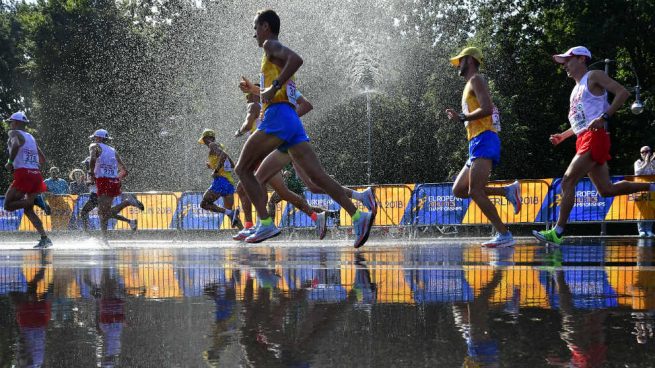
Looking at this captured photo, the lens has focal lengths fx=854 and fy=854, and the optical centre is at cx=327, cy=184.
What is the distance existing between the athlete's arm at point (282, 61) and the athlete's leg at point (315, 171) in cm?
53

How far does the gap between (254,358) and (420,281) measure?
272cm

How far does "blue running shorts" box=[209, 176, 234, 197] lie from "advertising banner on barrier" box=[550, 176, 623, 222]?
25.1 feet

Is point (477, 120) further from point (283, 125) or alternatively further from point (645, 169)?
point (645, 169)

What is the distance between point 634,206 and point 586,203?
3.62 feet

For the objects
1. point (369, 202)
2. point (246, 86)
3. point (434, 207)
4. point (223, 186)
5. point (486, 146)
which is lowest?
point (434, 207)

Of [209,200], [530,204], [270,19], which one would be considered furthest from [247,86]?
[530,204]

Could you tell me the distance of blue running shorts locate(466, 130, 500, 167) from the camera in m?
9.05

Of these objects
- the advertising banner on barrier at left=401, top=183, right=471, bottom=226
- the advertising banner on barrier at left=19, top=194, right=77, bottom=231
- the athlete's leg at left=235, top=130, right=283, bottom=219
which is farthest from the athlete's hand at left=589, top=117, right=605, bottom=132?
the advertising banner on barrier at left=19, top=194, right=77, bottom=231

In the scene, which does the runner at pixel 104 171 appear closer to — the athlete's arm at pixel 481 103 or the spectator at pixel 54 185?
the athlete's arm at pixel 481 103

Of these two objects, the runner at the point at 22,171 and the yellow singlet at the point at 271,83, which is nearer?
the yellow singlet at the point at 271,83

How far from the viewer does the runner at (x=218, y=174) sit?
1438 cm

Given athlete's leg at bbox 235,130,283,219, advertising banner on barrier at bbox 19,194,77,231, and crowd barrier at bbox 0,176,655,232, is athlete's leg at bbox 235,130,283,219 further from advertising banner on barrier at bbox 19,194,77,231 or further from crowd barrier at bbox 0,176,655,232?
advertising banner on barrier at bbox 19,194,77,231

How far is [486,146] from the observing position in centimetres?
905

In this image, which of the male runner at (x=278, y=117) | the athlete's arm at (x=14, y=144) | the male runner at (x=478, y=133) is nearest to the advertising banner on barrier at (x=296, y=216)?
the athlete's arm at (x=14, y=144)
